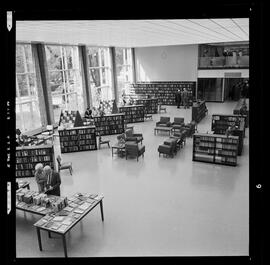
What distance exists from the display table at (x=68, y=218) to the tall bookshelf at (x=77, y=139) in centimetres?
585

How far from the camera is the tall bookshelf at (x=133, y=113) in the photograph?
1749 centimetres

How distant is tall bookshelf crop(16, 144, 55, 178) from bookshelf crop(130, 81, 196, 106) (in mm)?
14829

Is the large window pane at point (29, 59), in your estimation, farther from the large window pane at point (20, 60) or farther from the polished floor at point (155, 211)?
the polished floor at point (155, 211)

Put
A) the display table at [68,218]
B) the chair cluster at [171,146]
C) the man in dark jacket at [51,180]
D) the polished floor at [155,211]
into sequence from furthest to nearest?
the chair cluster at [171,146] → the man in dark jacket at [51,180] → the polished floor at [155,211] → the display table at [68,218]

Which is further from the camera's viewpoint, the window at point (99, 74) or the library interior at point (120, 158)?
the window at point (99, 74)

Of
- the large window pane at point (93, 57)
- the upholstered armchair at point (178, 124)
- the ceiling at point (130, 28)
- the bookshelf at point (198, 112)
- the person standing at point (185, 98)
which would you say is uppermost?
the large window pane at point (93, 57)

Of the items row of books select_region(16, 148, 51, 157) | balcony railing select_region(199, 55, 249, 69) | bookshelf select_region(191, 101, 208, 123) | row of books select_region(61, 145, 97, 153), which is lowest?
row of books select_region(61, 145, 97, 153)

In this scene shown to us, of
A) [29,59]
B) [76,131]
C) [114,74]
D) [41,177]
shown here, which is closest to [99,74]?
[114,74]

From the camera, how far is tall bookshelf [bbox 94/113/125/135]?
49.0 feet

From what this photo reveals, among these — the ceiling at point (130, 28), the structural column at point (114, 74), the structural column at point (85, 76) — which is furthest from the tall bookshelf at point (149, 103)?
the ceiling at point (130, 28)

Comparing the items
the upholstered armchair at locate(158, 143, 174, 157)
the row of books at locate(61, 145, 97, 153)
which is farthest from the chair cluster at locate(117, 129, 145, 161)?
the row of books at locate(61, 145, 97, 153)

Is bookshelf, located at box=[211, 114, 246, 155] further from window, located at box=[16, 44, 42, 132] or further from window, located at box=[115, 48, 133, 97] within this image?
window, located at box=[115, 48, 133, 97]
